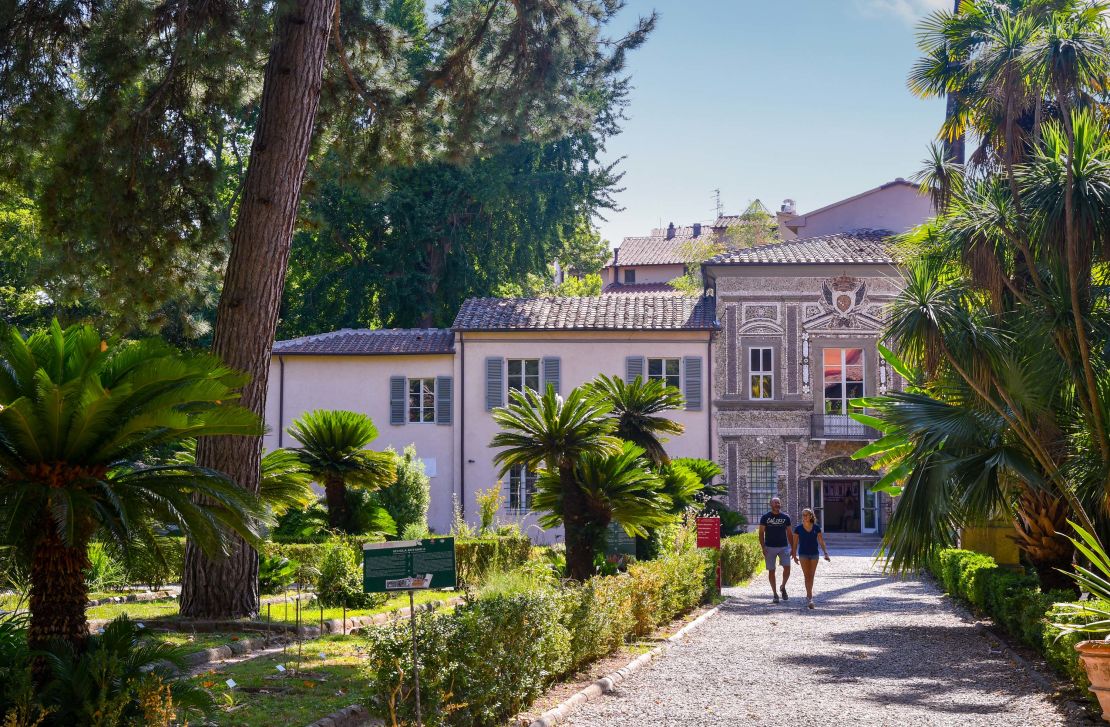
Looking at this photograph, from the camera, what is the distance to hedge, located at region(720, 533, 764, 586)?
22.8 meters

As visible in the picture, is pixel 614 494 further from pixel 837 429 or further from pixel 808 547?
pixel 837 429

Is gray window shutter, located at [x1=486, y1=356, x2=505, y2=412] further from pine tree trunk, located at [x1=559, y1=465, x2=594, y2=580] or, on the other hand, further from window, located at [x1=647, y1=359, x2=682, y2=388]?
pine tree trunk, located at [x1=559, y1=465, x2=594, y2=580]

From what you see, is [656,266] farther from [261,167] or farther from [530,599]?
[530,599]

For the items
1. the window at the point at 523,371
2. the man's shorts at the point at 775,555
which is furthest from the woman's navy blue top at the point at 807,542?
the window at the point at 523,371

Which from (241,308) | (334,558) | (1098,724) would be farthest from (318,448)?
(1098,724)

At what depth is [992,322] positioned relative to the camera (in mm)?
14125

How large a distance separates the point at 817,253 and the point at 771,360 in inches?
153

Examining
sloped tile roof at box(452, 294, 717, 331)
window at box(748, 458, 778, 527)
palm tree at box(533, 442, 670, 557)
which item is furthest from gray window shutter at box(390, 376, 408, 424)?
palm tree at box(533, 442, 670, 557)

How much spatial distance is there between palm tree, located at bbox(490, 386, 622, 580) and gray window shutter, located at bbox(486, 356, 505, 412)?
19.5 m

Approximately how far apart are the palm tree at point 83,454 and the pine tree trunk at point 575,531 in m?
8.27

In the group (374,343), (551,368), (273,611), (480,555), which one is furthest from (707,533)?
(374,343)

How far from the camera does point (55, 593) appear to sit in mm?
7172

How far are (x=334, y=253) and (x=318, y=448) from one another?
74.6 feet

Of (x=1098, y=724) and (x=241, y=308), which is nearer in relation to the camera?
(x=1098, y=724)
